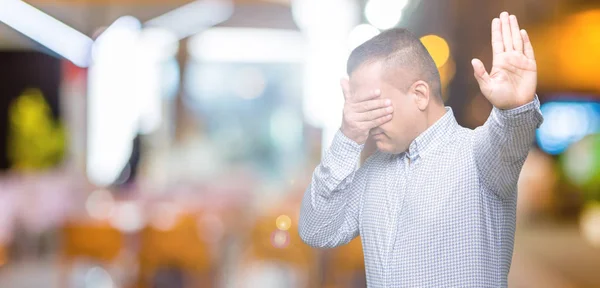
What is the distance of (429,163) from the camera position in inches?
40.5

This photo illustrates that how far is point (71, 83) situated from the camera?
10.4 metres

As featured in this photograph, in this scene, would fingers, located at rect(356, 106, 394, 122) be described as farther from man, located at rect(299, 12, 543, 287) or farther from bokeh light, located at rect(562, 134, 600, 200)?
bokeh light, located at rect(562, 134, 600, 200)

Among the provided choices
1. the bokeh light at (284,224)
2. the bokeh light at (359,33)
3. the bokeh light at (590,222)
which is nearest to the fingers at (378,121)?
the bokeh light at (359,33)

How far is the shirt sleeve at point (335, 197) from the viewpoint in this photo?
1032 millimetres

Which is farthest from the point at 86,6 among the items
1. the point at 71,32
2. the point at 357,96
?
the point at 357,96

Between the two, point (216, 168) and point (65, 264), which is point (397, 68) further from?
point (216, 168)

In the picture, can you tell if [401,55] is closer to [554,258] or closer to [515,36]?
[515,36]


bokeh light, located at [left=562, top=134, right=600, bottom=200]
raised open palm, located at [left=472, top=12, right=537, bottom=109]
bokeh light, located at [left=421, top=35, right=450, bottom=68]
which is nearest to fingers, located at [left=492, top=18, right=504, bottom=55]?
raised open palm, located at [left=472, top=12, right=537, bottom=109]

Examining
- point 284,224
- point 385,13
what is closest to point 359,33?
point 385,13

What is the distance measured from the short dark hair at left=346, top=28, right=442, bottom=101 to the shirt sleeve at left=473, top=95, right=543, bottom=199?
9 centimetres

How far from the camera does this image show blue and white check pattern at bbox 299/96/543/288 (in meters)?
1.00

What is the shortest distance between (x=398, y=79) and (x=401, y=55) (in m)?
0.03

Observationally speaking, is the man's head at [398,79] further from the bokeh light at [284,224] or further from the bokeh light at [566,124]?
the bokeh light at [566,124]

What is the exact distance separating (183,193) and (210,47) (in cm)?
271
